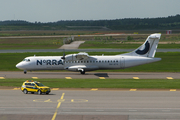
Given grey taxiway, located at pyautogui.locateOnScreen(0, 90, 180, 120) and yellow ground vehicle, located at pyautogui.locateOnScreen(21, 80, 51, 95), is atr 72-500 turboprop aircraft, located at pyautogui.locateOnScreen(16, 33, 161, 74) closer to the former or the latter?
grey taxiway, located at pyautogui.locateOnScreen(0, 90, 180, 120)

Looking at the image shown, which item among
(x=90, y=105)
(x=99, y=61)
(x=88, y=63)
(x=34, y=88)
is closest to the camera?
(x=90, y=105)

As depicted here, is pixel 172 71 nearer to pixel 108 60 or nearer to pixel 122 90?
pixel 108 60

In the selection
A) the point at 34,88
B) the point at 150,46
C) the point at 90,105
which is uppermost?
the point at 150,46

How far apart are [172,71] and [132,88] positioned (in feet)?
66.0

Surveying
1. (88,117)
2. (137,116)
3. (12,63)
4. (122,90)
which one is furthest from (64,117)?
(12,63)

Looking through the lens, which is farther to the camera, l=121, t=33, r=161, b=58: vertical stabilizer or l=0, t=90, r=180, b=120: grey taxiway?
l=121, t=33, r=161, b=58: vertical stabilizer

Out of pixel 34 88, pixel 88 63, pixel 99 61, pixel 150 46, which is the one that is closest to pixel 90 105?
pixel 34 88

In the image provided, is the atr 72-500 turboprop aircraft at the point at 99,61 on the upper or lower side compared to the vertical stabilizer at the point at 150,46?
lower

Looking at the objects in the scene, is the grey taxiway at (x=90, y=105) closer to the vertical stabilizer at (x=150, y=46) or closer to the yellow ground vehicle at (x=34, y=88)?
the yellow ground vehicle at (x=34, y=88)

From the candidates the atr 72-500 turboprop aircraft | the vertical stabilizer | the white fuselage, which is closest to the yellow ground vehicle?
the atr 72-500 turboprop aircraft

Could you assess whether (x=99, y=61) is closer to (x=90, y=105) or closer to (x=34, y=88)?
(x=34, y=88)

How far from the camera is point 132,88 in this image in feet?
102

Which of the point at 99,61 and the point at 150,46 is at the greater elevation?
the point at 150,46

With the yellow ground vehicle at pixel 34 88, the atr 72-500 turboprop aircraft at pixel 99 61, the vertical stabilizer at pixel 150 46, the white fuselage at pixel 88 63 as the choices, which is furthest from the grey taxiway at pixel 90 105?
the vertical stabilizer at pixel 150 46
